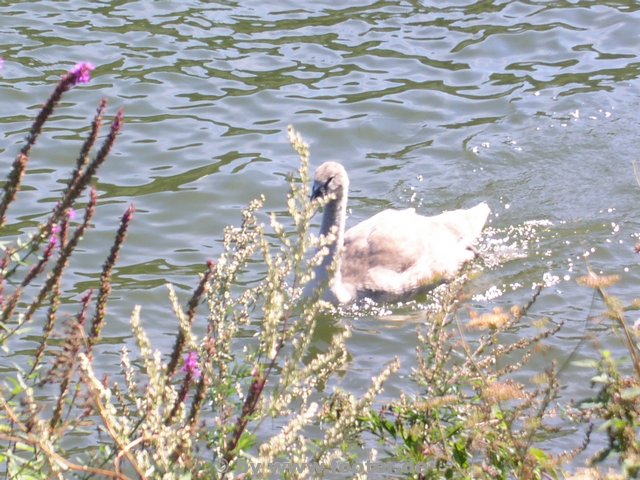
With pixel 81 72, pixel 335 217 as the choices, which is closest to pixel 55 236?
pixel 81 72

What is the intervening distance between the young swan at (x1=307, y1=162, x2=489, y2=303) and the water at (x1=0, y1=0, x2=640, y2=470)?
0.33 m

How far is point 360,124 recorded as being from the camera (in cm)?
980

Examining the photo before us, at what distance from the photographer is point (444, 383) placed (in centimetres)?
377

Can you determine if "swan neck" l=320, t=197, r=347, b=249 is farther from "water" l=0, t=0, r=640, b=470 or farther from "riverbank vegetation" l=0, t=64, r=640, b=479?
"riverbank vegetation" l=0, t=64, r=640, b=479

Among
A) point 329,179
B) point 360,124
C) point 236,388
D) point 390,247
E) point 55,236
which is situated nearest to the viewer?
point 55,236

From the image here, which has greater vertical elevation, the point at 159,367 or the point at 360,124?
the point at 159,367

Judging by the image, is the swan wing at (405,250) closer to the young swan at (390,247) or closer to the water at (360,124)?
the young swan at (390,247)

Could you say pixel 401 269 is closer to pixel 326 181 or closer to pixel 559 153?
pixel 326 181

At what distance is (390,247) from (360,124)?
1.80 metres

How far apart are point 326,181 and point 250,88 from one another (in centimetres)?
A: 244

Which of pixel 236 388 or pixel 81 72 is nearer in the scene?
pixel 81 72

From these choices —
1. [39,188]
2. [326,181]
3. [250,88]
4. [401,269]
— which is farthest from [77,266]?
[250,88]

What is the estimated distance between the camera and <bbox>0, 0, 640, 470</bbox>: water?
794 centimetres

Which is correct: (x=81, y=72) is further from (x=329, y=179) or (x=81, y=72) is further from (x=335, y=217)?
(x=335, y=217)
